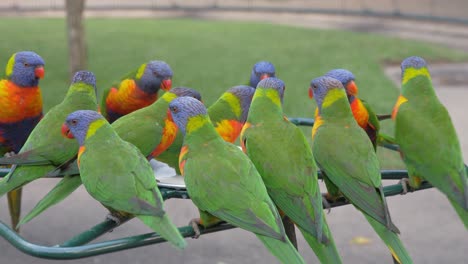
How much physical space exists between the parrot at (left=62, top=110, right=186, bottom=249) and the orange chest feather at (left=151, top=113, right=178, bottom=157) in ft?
0.90

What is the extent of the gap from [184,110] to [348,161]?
0.51 m

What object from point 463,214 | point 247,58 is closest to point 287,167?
point 463,214

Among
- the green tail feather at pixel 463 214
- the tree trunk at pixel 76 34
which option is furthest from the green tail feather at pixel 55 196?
the tree trunk at pixel 76 34

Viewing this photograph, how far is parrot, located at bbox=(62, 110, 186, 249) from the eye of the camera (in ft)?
5.88

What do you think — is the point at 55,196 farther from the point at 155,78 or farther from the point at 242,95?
the point at 155,78

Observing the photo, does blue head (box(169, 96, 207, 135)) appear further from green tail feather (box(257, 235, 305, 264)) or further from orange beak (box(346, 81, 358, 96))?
orange beak (box(346, 81, 358, 96))

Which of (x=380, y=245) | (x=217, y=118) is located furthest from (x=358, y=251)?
(x=217, y=118)

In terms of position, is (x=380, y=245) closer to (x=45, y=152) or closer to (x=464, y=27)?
(x=45, y=152)

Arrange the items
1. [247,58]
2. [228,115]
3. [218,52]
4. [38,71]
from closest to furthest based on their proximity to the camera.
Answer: [228,115] → [38,71] → [247,58] → [218,52]

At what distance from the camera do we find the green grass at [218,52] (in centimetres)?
684

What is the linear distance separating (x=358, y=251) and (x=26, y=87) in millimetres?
2035

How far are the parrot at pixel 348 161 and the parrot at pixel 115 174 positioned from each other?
548mm

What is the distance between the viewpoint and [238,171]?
189cm

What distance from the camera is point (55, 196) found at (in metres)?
1.97
